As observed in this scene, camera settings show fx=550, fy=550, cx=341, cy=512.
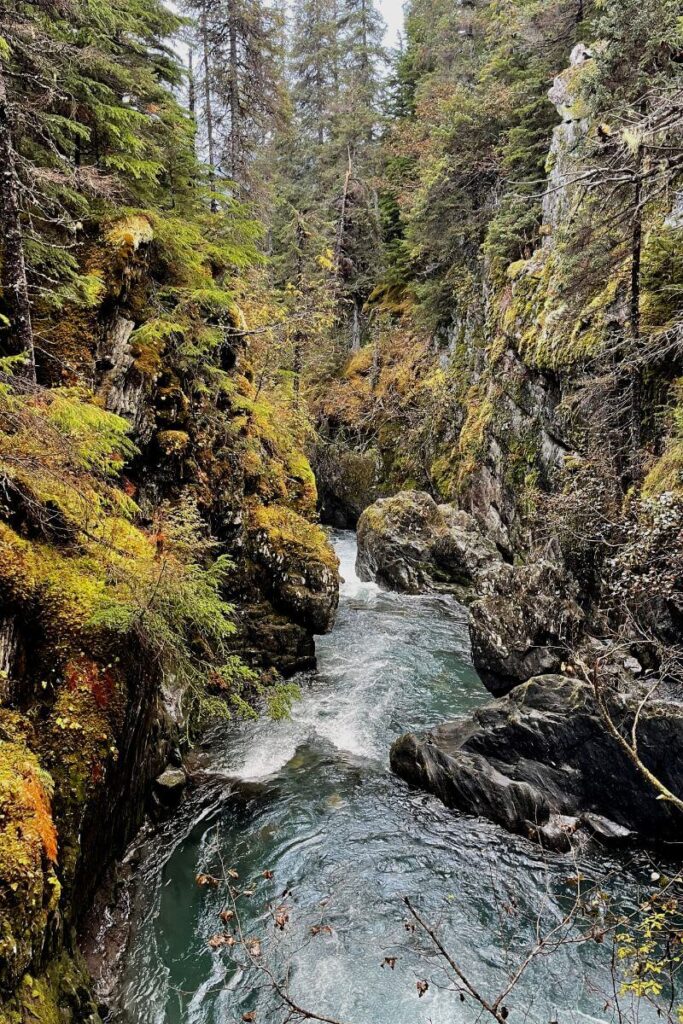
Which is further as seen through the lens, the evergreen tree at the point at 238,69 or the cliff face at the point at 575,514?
the evergreen tree at the point at 238,69

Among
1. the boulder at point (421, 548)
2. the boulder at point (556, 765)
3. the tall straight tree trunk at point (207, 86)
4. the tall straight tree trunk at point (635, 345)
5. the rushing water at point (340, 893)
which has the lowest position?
the rushing water at point (340, 893)

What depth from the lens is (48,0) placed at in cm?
730

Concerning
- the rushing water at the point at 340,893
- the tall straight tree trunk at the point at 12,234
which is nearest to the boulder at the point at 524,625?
the rushing water at the point at 340,893

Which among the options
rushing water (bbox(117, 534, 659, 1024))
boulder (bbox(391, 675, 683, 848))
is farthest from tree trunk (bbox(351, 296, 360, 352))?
boulder (bbox(391, 675, 683, 848))

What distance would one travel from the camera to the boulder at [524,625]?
10.9 m

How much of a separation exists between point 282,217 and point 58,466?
32.5 meters

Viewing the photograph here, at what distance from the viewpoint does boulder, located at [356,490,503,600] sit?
17797 mm

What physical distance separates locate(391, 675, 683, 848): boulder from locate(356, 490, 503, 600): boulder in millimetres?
8092

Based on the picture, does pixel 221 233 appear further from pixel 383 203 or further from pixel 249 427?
pixel 383 203

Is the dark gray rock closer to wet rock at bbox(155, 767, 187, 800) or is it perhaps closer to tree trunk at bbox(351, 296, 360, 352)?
wet rock at bbox(155, 767, 187, 800)

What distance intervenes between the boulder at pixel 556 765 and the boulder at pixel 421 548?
26.5 feet

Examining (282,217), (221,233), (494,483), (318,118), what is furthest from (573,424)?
(318,118)

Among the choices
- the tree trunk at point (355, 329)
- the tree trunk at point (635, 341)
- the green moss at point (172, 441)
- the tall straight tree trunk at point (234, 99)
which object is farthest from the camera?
the tree trunk at point (355, 329)

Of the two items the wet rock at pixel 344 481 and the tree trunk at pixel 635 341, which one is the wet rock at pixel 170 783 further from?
the wet rock at pixel 344 481
